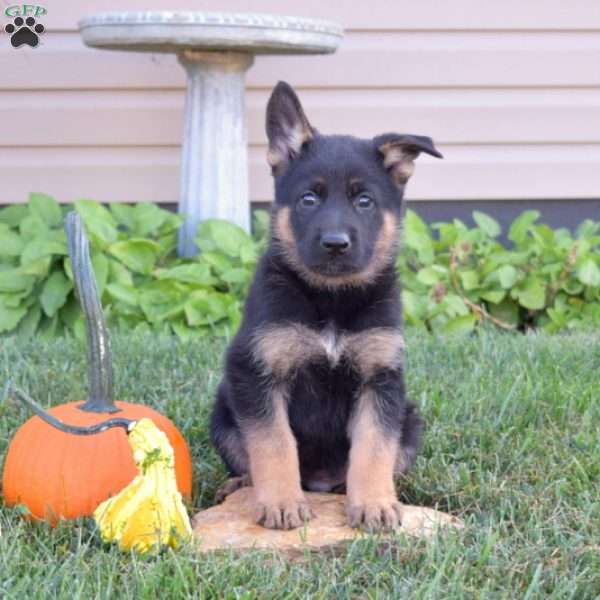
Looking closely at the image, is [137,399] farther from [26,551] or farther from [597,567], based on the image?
[597,567]

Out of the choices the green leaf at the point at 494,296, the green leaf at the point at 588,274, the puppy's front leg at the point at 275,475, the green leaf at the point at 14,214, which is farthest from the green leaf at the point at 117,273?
the puppy's front leg at the point at 275,475

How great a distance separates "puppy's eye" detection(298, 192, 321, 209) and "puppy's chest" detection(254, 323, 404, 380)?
411 millimetres

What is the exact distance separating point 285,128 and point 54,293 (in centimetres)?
279

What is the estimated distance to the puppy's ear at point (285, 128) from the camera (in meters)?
3.93

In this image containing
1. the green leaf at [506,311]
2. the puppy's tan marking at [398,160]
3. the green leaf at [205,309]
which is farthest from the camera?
the green leaf at [506,311]

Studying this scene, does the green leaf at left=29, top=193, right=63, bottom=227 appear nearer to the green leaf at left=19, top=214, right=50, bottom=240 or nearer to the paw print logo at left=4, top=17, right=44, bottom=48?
the green leaf at left=19, top=214, right=50, bottom=240

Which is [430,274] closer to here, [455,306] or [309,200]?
[455,306]

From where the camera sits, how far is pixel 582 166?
7797mm

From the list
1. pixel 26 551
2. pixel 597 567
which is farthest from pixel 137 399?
pixel 597 567

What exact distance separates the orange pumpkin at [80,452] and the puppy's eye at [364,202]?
2.95ft

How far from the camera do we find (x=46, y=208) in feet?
23.0

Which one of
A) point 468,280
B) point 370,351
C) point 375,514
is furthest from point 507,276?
point 375,514

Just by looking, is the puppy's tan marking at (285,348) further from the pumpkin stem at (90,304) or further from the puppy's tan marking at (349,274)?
the pumpkin stem at (90,304)

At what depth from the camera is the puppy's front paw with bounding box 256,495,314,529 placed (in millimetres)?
3521
